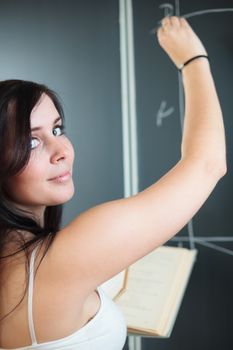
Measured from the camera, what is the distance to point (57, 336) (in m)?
0.56

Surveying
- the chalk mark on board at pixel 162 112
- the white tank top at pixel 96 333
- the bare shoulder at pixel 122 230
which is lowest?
the white tank top at pixel 96 333

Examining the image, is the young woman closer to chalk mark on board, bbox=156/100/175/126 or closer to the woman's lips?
the woman's lips

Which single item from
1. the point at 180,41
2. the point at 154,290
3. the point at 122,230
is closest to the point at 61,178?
the point at 122,230

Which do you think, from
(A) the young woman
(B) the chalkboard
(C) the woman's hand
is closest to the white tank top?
(A) the young woman

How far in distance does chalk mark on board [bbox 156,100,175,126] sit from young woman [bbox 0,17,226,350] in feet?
1.88

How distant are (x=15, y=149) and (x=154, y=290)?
629 millimetres

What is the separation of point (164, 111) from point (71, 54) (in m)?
0.37

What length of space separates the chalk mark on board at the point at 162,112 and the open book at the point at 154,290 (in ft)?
1.36

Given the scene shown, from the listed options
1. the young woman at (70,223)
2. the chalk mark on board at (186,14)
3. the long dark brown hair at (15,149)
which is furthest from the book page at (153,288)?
the chalk mark on board at (186,14)

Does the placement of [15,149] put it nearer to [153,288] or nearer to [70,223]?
[70,223]

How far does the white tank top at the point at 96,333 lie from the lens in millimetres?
557

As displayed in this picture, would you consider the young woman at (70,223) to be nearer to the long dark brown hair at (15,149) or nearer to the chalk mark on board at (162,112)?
the long dark brown hair at (15,149)

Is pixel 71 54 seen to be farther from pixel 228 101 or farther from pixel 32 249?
pixel 32 249

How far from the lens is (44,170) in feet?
1.95
